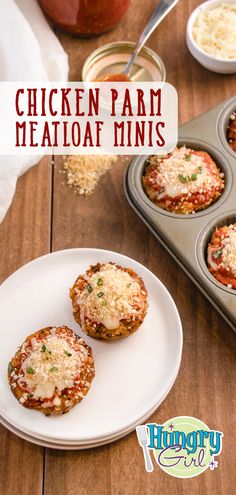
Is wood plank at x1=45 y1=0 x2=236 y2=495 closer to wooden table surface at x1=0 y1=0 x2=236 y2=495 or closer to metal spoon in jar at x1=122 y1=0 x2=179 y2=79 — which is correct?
wooden table surface at x1=0 y1=0 x2=236 y2=495

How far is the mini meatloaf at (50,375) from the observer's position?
6.45ft

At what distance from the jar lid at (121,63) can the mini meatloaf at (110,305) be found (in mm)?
996

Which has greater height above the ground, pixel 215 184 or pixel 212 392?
pixel 215 184

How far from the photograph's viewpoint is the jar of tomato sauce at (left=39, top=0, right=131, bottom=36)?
2.71 metres

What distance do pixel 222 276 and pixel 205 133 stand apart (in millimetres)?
552

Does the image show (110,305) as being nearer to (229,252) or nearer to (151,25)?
(229,252)

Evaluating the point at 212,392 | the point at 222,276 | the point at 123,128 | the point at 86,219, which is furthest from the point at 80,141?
the point at 212,392

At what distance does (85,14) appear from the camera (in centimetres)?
276

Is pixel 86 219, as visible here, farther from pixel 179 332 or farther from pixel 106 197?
pixel 179 332

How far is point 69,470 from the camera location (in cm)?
203

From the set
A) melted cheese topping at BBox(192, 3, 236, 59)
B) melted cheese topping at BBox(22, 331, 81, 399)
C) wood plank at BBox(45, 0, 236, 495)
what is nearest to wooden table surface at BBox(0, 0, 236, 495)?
wood plank at BBox(45, 0, 236, 495)

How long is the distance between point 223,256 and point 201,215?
6.7 inches

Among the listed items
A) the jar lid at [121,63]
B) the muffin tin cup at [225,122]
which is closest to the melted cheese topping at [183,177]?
the muffin tin cup at [225,122]

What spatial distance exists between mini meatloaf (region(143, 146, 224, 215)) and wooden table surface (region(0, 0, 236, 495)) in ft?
0.51
